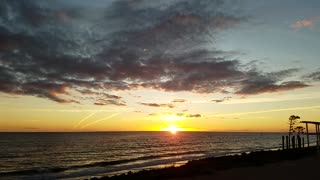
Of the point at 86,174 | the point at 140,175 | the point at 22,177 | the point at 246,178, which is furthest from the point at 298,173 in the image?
the point at 22,177

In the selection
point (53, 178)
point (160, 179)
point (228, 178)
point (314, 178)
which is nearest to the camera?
point (314, 178)

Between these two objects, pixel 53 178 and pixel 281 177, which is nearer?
pixel 281 177

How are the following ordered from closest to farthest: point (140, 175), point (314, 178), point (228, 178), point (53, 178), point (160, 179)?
point (314, 178)
point (228, 178)
point (160, 179)
point (140, 175)
point (53, 178)

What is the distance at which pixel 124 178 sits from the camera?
24.1 m

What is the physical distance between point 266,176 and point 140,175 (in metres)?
8.58

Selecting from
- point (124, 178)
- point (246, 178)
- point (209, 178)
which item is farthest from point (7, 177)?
point (246, 178)

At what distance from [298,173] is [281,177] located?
2.24m

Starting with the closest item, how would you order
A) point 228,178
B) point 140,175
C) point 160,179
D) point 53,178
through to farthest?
point 228,178 < point 160,179 < point 140,175 < point 53,178

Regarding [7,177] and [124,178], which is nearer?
[124,178]

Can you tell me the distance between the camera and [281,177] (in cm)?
2056

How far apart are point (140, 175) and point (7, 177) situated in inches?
627

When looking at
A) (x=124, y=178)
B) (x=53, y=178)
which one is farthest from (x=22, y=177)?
(x=124, y=178)

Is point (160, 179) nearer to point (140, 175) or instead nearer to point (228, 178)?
point (140, 175)

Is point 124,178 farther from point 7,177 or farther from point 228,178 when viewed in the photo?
point 7,177
